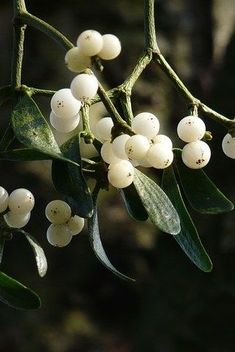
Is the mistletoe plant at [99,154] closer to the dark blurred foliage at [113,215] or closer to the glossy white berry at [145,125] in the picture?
the glossy white berry at [145,125]

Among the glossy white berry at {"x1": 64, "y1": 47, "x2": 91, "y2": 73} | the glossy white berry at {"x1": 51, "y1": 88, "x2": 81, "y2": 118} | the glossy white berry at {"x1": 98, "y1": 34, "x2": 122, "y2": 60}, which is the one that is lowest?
the glossy white berry at {"x1": 51, "y1": 88, "x2": 81, "y2": 118}

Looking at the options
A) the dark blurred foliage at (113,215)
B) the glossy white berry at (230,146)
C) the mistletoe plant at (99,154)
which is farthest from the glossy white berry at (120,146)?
the dark blurred foliage at (113,215)

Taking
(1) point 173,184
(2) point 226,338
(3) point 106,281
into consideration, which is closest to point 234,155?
(1) point 173,184

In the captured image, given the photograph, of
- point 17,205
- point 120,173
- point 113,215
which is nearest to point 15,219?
point 17,205

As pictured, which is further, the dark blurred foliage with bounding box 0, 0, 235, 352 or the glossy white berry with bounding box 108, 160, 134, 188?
the dark blurred foliage with bounding box 0, 0, 235, 352

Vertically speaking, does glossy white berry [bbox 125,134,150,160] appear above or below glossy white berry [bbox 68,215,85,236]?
above

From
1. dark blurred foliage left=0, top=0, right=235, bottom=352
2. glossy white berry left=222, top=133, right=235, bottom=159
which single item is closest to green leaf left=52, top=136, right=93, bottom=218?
glossy white berry left=222, top=133, right=235, bottom=159

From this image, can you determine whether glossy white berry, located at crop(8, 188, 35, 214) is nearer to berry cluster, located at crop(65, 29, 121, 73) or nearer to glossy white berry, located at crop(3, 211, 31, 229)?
glossy white berry, located at crop(3, 211, 31, 229)
